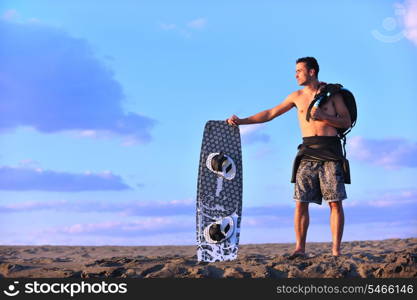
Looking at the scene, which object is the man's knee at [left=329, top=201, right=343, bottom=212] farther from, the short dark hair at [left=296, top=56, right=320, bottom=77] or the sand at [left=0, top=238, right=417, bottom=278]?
the short dark hair at [left=296, top=56, right=320, bottom=77]

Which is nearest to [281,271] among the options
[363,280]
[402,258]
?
[363,280]

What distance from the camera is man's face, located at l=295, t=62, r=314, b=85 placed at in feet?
22.0

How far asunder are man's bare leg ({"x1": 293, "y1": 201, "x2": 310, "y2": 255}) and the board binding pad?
816 mm

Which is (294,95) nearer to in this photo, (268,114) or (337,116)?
(268,114)

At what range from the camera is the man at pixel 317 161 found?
256 inches

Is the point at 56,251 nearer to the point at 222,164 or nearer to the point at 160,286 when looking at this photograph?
the point at 222,164

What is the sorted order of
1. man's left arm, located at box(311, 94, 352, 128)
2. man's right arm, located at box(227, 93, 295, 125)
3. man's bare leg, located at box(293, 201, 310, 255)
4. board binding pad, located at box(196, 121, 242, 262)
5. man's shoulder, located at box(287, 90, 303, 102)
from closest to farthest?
1. man's left arm, located at box(311, 94, 352, 128)
2. man's bare leg, located at box(293, 201, 310, 255)
3. man's shoulder, located at box(287, 90, 303, 102)
4. man's right arm, located at box(227, 93, 295, 125)
5. board binding pad, located at box(196, 121, 242, 262)

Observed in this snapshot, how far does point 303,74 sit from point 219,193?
1768 mm

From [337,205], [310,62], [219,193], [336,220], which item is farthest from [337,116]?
[219,193]

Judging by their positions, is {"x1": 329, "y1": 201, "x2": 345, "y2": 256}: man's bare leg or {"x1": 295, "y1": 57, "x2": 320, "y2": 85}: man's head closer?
{"x1": 329, "y1": 201, "x2": 345, "y2": 256}: man's bare leg

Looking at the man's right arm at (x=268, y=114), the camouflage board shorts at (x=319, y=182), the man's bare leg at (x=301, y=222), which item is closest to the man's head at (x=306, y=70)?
the man's right arm at (x=268, y=114)

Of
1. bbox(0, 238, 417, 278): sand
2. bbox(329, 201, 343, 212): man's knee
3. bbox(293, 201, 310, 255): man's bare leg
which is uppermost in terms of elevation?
bbox(329, 201, 343, 212): man's knee

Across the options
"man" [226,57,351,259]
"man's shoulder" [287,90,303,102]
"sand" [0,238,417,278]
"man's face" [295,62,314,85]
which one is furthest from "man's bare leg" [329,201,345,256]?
"man's face" [295,62,314,85]

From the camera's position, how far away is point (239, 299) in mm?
4965
